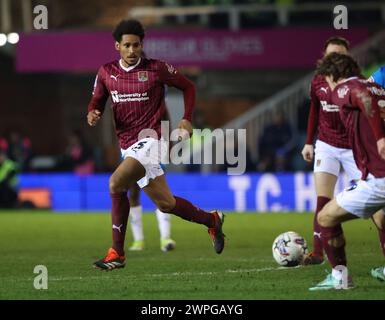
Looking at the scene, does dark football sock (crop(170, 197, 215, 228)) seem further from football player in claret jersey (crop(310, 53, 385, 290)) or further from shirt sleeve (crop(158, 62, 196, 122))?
football player in claret jersey (crop(310, 53, 385, 290))

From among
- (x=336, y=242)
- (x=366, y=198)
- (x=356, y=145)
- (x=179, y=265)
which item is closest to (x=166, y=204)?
(x=179, y=265)

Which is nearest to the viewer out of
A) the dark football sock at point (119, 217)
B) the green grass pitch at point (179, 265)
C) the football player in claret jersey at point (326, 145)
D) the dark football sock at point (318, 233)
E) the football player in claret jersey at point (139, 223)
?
the green grass pitch at point (179, 265)

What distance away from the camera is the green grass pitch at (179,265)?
8297mm

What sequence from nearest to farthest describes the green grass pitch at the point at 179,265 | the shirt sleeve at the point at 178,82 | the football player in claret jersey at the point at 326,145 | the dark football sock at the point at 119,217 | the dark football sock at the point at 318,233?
the green grass pitch at the point at 179,265 < the dark football sock at the point at 119,217 < the shirt sleeve at the point at 178,82 < the football player in claret jersey at the point at 326,145 < the dark football sock at the point at 318,233

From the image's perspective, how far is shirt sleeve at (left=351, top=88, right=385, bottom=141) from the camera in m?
7.65

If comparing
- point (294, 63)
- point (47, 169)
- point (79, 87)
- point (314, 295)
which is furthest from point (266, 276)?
point (79, 87)

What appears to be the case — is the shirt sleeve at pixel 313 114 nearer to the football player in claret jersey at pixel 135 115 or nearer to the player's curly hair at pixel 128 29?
the football player in claret jersey at pixel 135 115

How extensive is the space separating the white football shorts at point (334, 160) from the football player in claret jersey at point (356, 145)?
1889 mm

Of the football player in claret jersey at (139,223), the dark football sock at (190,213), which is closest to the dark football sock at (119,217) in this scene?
the dark football sock at (190,213)

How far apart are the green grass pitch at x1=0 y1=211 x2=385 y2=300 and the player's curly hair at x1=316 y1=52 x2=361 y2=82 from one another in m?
1.57

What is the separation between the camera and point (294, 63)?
2138 cm

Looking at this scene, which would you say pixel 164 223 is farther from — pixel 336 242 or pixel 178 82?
pixel 336 242

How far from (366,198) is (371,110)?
62 centimetres
